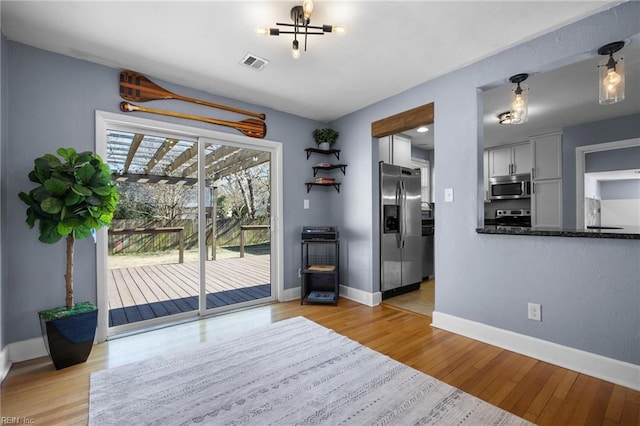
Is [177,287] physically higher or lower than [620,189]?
lower

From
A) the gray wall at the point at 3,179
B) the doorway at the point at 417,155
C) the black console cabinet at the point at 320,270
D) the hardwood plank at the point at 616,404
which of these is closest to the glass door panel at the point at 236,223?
the black console cabinet at the point at 320,270

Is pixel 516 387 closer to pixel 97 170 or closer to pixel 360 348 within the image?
pixel 360 348

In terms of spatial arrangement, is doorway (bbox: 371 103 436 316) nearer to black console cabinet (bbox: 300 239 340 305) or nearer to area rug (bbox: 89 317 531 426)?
black console cabinet (bbox: 300 239 340 305)

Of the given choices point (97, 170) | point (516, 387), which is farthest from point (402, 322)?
point (97, 170)

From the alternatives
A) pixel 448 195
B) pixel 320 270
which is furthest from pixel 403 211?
pixel 320 270

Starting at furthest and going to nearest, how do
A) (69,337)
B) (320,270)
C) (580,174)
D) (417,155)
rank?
(417,155) < (580,174) < (320,270) < (69,337)

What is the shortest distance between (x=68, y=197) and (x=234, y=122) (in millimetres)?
1799

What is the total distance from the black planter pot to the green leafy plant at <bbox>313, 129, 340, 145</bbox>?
3062 millimetres

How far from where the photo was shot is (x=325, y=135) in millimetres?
3875

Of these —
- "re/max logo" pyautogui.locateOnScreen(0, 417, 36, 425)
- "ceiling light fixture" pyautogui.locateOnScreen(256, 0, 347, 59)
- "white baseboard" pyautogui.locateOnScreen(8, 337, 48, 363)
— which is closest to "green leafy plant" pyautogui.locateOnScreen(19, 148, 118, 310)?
"white baseboard" pyautogui.locateOnScreen(8, 337, 48, 363)

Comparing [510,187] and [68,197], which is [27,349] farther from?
[510,187]

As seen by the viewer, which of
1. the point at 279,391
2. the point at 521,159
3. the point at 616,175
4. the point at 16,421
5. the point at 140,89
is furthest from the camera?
the point at 521,159

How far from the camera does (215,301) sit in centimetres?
339

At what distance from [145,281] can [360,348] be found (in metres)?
2.95
